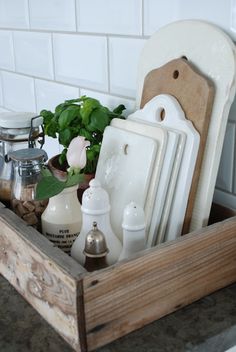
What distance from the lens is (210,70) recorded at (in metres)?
0.61

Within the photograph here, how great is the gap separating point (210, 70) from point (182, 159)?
0.40 ft

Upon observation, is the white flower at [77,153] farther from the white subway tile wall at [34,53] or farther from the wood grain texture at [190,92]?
the white subway tile wall at [34,53]

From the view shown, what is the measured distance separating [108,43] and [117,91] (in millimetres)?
86

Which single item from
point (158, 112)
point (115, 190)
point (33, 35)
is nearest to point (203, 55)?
point (158, 112)

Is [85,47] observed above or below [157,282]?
above

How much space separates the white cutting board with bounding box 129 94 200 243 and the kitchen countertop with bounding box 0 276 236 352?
0.10 m

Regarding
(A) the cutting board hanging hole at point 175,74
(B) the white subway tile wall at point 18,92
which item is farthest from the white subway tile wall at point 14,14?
(A) the cutting board hanging hole at point 175,74

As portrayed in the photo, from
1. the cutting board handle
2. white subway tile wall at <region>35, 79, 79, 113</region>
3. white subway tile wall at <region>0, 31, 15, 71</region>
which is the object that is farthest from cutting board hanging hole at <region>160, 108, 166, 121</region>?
white subway tile wall at <region>0, 31, 15, 71</region>

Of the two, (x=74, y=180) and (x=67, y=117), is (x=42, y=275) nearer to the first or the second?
(x=74, y=180)

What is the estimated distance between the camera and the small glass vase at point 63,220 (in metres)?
0.61

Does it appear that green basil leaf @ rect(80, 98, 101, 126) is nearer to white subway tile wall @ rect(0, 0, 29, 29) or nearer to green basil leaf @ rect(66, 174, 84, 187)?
green basil leaf @ rect(66, 174, 84, 187)

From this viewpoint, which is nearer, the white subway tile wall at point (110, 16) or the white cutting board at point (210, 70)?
the white cutting board at point (210, 70)

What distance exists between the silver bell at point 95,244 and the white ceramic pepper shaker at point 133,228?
0.04 meters

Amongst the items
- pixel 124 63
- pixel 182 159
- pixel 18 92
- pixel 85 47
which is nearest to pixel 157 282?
pixel 182 159
